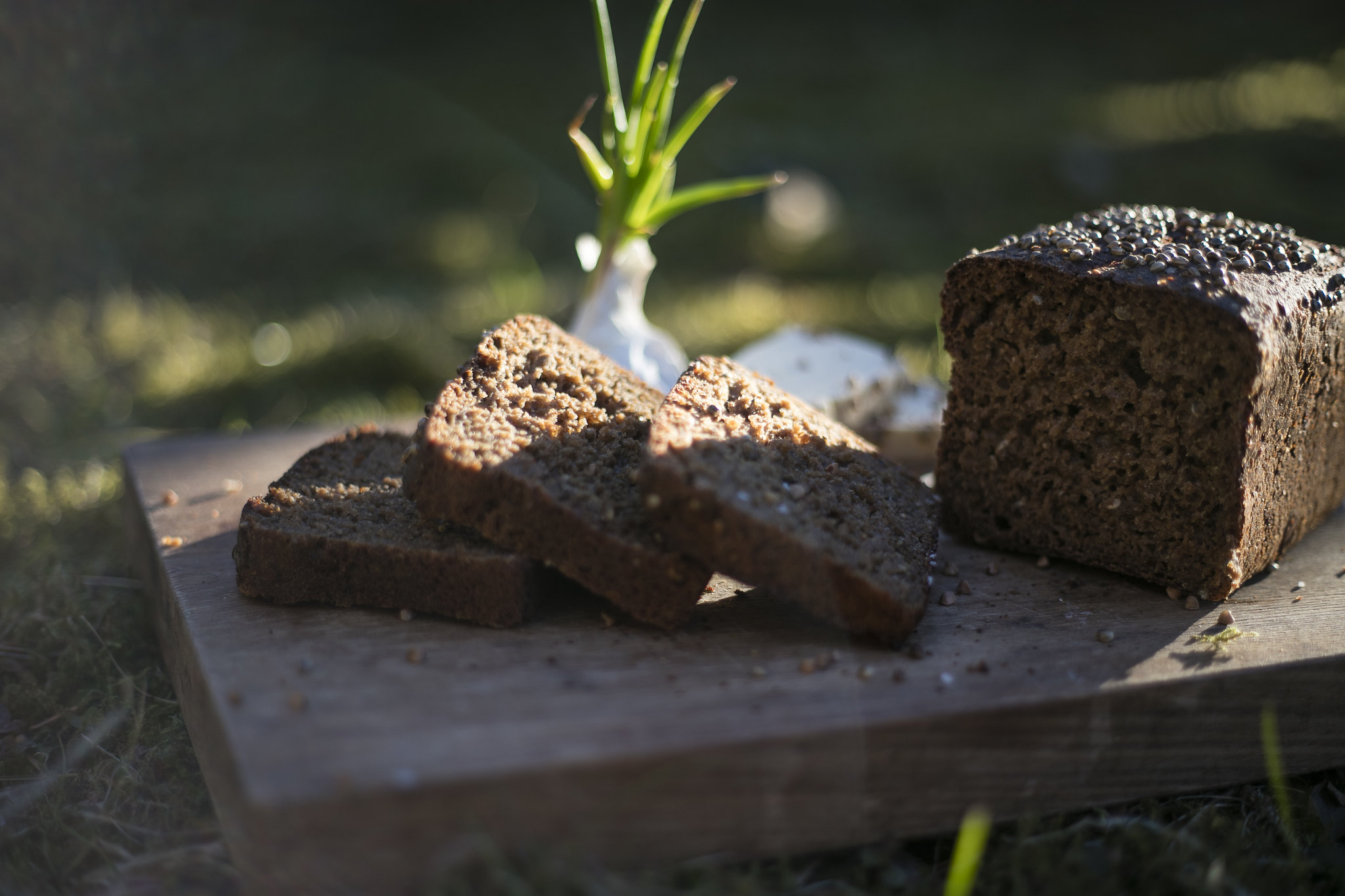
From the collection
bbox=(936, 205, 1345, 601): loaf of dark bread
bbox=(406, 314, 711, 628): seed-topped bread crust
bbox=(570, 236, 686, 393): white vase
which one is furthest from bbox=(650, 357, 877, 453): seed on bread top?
bbox=(570, 236, 686, 393): white vase

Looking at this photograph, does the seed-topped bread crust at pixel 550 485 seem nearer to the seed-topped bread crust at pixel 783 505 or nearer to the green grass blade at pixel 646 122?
the seed-topped bread crust at pixel 783 505

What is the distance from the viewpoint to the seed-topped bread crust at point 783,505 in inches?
93.9

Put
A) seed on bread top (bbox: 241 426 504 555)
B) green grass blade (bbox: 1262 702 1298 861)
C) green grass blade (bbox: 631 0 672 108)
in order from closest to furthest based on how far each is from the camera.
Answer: green grass blade (bbox: 1262 702 1298 861)
seed on bread top (bbox: 241 426 504 555)
green grass blade (bbox: 631 0 672 108)

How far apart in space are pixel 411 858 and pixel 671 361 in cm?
226

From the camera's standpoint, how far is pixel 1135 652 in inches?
98.0

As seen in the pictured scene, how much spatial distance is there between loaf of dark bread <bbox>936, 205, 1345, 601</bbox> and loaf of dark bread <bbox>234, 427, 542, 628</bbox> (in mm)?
1495

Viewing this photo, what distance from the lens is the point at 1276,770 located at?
2268 millimetres

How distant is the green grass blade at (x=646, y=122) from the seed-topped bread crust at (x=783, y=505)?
1.22m

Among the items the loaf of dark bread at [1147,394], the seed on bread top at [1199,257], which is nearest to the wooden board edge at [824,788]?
the loaf of dark bread at [1147,394]

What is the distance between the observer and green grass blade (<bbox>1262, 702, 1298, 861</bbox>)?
2246 mm

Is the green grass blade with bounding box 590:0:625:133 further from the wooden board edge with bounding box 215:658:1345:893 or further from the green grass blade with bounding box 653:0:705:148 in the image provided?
the wooden board edge with bounding box 215:658:1345:893

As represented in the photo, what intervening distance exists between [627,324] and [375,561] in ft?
5.40

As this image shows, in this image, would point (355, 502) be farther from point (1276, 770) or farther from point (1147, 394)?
point (1276, 770)

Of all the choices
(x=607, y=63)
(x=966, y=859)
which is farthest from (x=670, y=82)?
(x=966, y=859)
